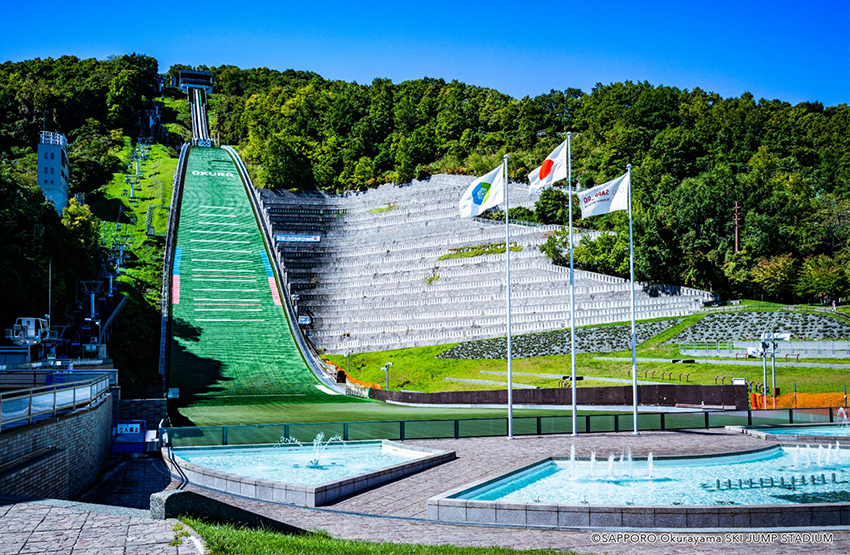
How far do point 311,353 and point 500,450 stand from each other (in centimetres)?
3348

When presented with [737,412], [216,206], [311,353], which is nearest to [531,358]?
[311,353]

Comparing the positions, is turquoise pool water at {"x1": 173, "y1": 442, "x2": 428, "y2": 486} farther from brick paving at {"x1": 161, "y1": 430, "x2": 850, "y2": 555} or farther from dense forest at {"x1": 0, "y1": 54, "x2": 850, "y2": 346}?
dense forest at {"x1": 0, "y1": 54, "x2": 850, "y2": 346}

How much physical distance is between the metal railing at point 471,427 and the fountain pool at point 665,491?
3.57m

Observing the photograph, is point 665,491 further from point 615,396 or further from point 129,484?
point 615,396

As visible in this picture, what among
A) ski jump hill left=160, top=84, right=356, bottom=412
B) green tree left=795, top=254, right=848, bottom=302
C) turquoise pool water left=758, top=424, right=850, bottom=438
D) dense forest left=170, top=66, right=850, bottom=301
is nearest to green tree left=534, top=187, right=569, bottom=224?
dense forest left=170, top=66, right=850, bottom=301

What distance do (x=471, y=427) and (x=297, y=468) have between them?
20.0 ft

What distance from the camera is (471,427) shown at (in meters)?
22.6

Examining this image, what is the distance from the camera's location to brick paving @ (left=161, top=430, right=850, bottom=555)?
11.2 metres

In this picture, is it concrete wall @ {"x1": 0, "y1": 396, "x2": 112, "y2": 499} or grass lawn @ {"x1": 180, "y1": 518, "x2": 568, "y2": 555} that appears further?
concrete wall @ {"x1": 0, "y1": 396, "x2": 112, "y2": 499}

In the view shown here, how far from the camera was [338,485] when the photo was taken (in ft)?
49.0

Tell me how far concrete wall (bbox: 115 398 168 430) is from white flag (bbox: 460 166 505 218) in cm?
1304

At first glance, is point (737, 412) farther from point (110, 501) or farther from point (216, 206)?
point (216, 206)

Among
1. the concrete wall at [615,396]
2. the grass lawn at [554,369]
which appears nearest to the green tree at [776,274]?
the grass lawn at [554,369]

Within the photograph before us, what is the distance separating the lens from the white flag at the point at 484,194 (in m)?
23.9
